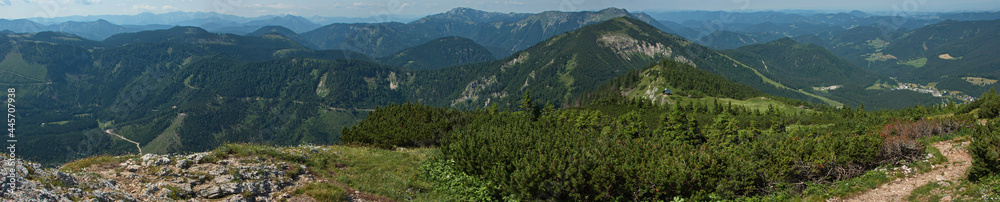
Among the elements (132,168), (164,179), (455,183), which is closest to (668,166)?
(455,183)

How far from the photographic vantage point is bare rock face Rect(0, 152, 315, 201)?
14.5m

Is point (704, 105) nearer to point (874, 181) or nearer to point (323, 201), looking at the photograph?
point (874, 181)

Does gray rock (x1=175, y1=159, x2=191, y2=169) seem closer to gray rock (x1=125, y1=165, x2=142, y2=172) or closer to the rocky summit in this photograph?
the rocky summit

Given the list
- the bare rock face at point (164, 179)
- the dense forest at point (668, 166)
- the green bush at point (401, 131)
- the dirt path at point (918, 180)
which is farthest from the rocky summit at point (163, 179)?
the dirt path at point (918, 180)

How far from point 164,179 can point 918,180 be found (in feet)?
125

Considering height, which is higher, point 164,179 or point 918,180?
point 918,180

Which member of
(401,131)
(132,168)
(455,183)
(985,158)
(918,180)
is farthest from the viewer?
(401,131)

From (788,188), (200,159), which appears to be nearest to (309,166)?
(200,159)

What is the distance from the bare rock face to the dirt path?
2992cm

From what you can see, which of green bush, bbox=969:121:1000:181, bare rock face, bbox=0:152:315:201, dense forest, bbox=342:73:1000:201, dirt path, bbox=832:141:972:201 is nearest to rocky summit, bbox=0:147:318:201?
bare rock face, bbox=0:152:315:201

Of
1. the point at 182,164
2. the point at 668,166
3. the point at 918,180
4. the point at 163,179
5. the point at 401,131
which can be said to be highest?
the point at 918,180

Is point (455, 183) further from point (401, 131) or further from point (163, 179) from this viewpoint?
point (401, 131)

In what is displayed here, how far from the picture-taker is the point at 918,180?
21125mm

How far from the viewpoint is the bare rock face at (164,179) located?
570 inches
